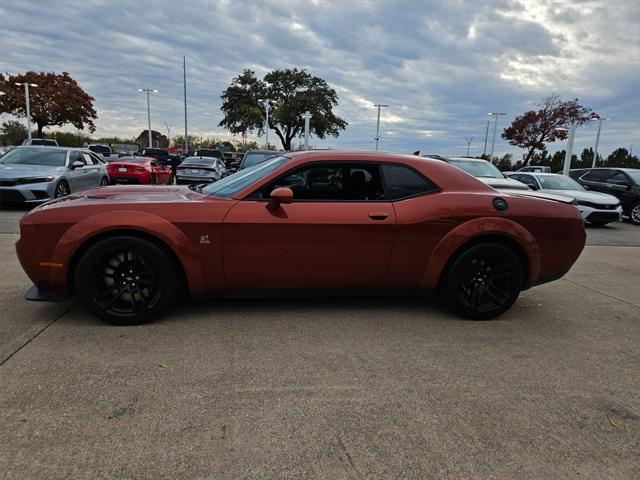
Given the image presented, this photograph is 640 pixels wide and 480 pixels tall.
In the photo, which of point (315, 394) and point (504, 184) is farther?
point (504, 184)

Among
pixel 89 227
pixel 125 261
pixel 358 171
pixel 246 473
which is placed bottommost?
pixel 246 473

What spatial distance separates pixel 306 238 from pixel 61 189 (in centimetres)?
886

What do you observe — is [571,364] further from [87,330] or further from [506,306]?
[87,330]

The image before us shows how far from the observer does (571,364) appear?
132 inches

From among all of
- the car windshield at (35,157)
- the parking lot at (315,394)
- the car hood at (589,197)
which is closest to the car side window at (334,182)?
the parking lot at (315,394)

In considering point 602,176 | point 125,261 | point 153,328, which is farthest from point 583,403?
point 602,176

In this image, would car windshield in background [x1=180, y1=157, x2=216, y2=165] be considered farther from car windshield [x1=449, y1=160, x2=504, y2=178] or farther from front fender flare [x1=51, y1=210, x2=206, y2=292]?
front fender flare [x1=51, y1=210, x2=206, y2=292]

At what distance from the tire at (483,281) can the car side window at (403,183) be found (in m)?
0.69

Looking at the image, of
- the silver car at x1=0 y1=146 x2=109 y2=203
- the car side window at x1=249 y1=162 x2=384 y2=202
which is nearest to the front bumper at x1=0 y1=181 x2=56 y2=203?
the silver car at x1=0 y1=146 x2=109 y2=203

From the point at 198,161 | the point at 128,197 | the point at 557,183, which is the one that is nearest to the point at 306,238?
the point at 128,197

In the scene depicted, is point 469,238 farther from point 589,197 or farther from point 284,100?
point 284,100

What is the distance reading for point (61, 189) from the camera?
10.3 meters

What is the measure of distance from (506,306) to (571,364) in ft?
2.99

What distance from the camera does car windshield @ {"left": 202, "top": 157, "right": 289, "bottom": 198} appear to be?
12.7ft
